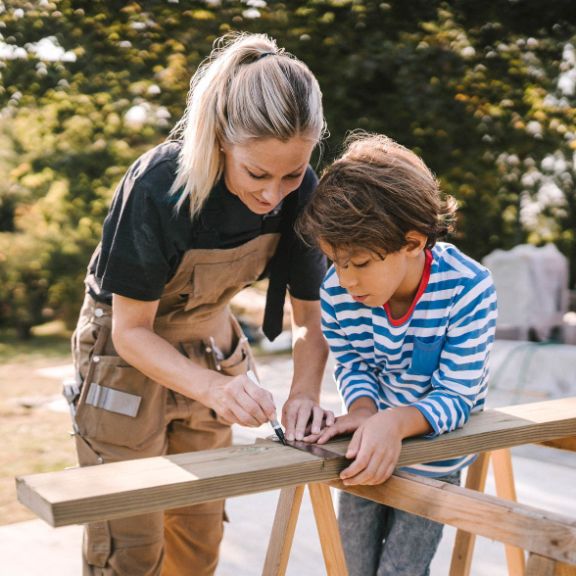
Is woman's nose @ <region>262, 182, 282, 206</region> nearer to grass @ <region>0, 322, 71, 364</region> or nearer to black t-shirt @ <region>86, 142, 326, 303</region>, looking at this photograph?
black t-shirt @ <region>86, 142, 326, 303</region>

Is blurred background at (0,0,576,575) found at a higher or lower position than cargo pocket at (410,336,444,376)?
higher

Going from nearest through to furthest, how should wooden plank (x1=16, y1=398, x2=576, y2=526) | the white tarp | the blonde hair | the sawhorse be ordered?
1. wooden plank (x1=16, y1=398, x2=576, y2=526)
2. the sawhorse
3. the blonde hair
4. the white tarp

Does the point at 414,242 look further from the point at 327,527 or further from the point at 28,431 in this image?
the point at 28,431

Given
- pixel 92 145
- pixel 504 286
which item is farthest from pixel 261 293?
pixel 504 286

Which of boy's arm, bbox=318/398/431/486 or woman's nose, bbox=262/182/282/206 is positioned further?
woman's nose, bbox=262/182/282/206

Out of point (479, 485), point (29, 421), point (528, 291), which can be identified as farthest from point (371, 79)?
point (479, 485)

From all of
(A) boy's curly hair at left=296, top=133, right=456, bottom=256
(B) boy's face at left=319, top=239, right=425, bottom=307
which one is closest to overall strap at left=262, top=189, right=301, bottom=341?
(A) boy's curly hair at left=296, top=133, right=456, bottom=256

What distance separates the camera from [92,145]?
997 centimetres

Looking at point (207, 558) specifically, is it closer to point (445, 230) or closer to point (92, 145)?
point (445, 230)

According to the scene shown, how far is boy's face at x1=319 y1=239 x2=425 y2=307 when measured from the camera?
173 cm

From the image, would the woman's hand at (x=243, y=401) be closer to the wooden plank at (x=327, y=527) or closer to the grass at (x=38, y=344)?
the wooden plank at (x=327, y=527)

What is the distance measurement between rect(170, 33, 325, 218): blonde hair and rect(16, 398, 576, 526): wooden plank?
0.64 metres

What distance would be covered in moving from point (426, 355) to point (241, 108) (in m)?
0.69

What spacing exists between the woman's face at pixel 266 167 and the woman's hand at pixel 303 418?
45 centimetres
